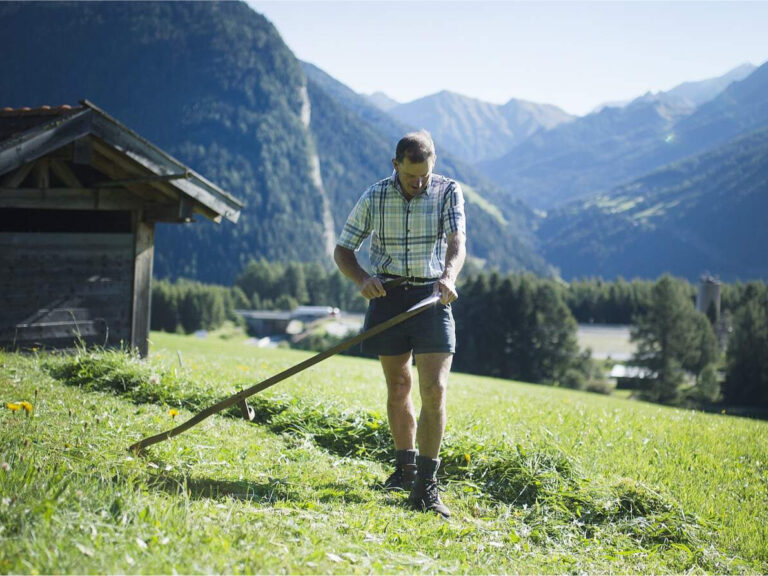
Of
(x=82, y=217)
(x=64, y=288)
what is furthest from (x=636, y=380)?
(x=64, y=288)

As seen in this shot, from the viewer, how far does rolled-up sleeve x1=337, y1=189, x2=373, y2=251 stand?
5172 millimetres

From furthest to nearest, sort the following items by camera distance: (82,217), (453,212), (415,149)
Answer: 1. (82,217)
2. (453,212)
3. (415,149)

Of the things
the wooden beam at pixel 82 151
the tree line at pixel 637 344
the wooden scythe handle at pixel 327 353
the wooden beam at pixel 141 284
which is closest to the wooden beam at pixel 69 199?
the wooden beam at pixel 141 284

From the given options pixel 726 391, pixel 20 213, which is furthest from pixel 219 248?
pixel 20 213

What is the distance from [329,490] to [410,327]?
1.27m

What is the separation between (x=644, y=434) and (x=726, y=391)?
5737 cm

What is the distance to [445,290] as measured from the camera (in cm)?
463

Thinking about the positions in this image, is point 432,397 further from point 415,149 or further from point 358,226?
point 415,149

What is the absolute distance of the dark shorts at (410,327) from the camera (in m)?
4.83

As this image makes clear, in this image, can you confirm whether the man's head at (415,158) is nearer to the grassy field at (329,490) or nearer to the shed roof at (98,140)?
the grassy field at (329,490)

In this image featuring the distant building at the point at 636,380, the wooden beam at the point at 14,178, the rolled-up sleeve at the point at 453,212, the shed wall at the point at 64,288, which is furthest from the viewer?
the distant building at the point at 636,380

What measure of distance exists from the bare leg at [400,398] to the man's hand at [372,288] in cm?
51

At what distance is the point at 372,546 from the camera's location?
3.88 m

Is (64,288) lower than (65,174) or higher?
lower
